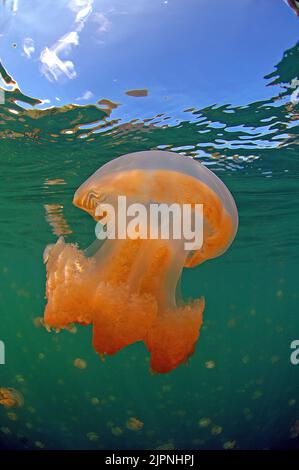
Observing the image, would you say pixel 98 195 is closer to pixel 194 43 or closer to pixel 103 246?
pixel 103 246

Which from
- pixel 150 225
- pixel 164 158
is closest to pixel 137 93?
pixel 164 158

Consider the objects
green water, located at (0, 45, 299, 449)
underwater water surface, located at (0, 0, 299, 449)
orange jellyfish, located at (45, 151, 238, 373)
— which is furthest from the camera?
green water, located at (0, 45, 299, 449)

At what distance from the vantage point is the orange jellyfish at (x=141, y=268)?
2.97m

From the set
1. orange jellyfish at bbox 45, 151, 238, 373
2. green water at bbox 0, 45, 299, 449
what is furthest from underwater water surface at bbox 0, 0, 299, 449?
orange jellyfish at bbox 45, 151, 238, 373

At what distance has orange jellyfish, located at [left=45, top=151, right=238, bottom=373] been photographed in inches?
117

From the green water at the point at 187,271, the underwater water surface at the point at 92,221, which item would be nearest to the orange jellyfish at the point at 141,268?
the underwater water surface at the point at 92,221

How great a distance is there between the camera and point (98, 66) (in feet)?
15.4

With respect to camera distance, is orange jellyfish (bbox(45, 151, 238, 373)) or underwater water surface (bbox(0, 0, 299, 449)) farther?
underwater water surface (bbox(0, 0, 299, 449))

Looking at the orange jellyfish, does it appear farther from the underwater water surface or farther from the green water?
the green water

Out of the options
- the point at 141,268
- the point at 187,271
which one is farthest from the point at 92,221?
the point at 187,271

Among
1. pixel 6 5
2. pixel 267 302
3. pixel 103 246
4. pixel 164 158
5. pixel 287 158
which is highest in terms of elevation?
pixel 6 5

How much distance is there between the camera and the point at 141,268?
3.22 meters
